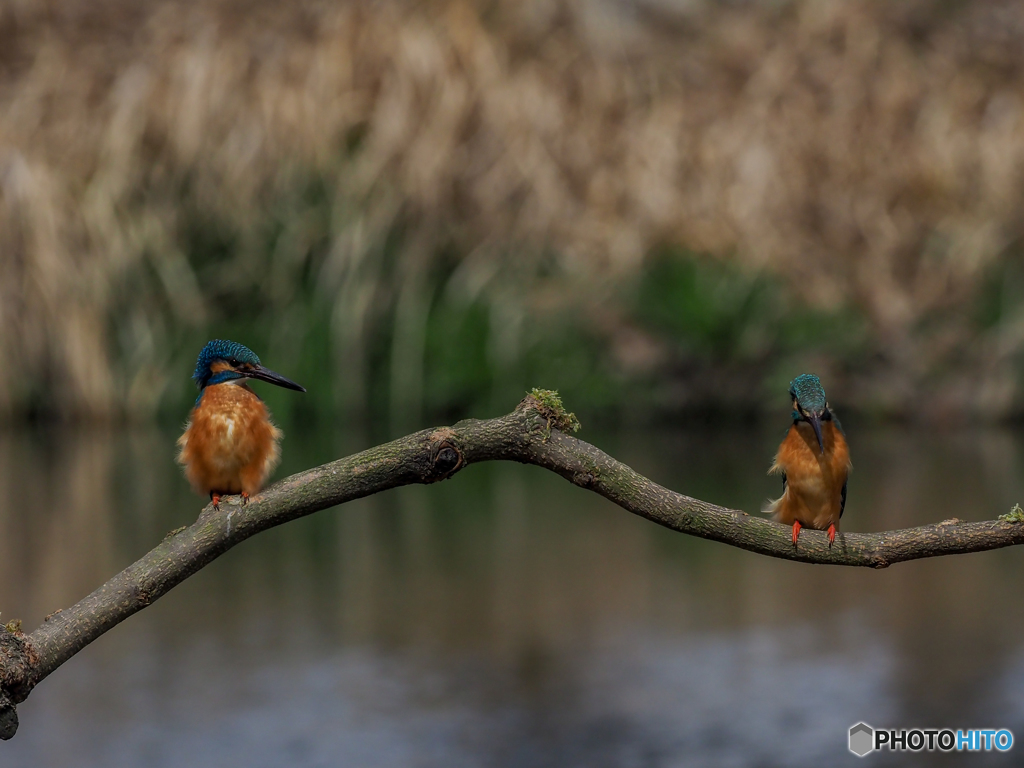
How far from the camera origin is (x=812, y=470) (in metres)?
2.33

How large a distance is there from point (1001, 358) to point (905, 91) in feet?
8.59

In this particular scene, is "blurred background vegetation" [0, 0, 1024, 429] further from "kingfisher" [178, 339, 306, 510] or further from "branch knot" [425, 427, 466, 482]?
"branch knot" [425, 427, 466, 482]

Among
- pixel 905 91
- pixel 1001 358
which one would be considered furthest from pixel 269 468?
pixel 905 91

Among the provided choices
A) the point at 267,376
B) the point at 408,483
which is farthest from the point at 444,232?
the point at 408,483

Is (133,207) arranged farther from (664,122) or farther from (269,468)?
(269,468)

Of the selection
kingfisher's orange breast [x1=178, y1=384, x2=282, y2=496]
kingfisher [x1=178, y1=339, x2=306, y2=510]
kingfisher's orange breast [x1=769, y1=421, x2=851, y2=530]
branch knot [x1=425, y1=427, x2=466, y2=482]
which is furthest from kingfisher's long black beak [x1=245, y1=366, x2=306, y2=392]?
kingfisher's orange breast [x1=769, y1=421, x2=851, y2=530]

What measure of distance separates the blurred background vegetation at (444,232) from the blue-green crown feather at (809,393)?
6.22 metres

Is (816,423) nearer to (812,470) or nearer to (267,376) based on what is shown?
(812,470)

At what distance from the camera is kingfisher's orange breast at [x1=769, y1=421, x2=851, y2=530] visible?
7.42 ft

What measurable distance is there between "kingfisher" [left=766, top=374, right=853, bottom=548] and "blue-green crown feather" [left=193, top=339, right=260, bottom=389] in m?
1.00

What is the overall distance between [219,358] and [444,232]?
260 inches

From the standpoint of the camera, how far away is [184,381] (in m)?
8.23

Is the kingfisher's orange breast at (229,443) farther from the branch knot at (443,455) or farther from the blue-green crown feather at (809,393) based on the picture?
the blue-green crown feather at (809,393)

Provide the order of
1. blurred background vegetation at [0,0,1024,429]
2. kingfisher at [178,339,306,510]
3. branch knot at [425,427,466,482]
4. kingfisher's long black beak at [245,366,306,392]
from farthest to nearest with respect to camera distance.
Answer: blurred background vegetation at [0,0,1024,429] → kingfisher at [178,339,306,510] → kingfisher's long black beak at [245,366,306,392] → branch knot at [425,427,466,482]
